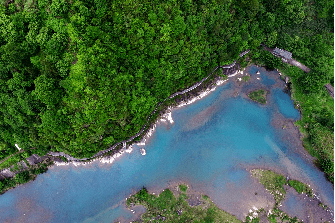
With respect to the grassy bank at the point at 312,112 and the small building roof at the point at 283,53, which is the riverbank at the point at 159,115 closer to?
the grassy bank at the point at 312,112

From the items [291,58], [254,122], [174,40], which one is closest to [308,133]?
[254,122]

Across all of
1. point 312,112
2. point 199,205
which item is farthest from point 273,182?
point 312,112

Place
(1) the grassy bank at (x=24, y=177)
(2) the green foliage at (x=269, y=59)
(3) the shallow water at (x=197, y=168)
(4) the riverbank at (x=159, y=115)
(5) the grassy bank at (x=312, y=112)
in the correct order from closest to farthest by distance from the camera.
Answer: (1) the grassy bank at (x=24, y=177) → (4) the riverbank at (x=159, y=115) → (3) the shallow water at (x=197, y=168) → (5) the grassy bank at (x=312, y=112) → (2) the green foliage at (x=269, y=59)

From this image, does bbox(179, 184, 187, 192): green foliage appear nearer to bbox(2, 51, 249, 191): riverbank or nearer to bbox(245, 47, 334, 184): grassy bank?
bbox(2, 51, 249, 191): riverbank

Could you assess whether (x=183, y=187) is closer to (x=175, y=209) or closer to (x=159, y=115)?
(x=175, y=209)

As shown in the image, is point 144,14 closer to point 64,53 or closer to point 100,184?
point 64,53

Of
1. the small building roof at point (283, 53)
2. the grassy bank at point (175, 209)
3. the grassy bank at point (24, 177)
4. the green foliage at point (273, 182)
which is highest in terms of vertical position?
the grassy bank at point (24, 177)

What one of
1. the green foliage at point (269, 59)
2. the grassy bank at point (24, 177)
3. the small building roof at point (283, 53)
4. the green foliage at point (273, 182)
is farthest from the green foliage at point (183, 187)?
the small building roof at point (283, 53)
